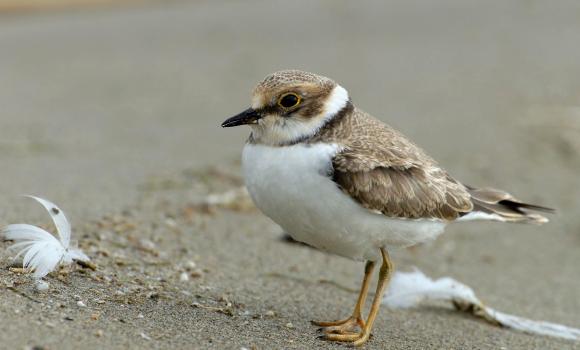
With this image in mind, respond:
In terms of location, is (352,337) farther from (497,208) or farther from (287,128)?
(497,208)

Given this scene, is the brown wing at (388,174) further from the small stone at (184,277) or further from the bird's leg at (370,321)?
the small stone at (184,277)

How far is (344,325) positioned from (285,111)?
1.12m

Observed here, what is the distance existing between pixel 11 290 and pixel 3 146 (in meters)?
3.81

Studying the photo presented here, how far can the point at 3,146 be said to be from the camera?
7.18 metres

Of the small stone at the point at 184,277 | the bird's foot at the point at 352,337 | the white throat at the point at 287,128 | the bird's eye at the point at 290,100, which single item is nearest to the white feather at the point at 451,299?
the bird's foot at the point at 352,337

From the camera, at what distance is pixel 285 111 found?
4.11 meters

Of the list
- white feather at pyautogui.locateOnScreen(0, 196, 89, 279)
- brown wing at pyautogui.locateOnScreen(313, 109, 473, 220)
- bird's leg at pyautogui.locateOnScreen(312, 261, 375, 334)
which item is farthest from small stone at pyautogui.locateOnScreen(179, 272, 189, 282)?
brown wing at pyautogui.locateOnScreen(313, 109, 473, 220)

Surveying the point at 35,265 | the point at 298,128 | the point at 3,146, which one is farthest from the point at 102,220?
the point at 3,146

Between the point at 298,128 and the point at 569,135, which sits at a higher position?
the point at 298,128

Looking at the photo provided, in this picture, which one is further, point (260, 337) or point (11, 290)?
point (260, 337)

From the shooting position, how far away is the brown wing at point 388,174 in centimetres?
396

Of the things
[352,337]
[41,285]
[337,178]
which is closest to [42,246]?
[41,285]

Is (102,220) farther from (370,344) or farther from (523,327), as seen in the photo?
(523,327)

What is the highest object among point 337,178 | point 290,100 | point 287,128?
point 290,100
